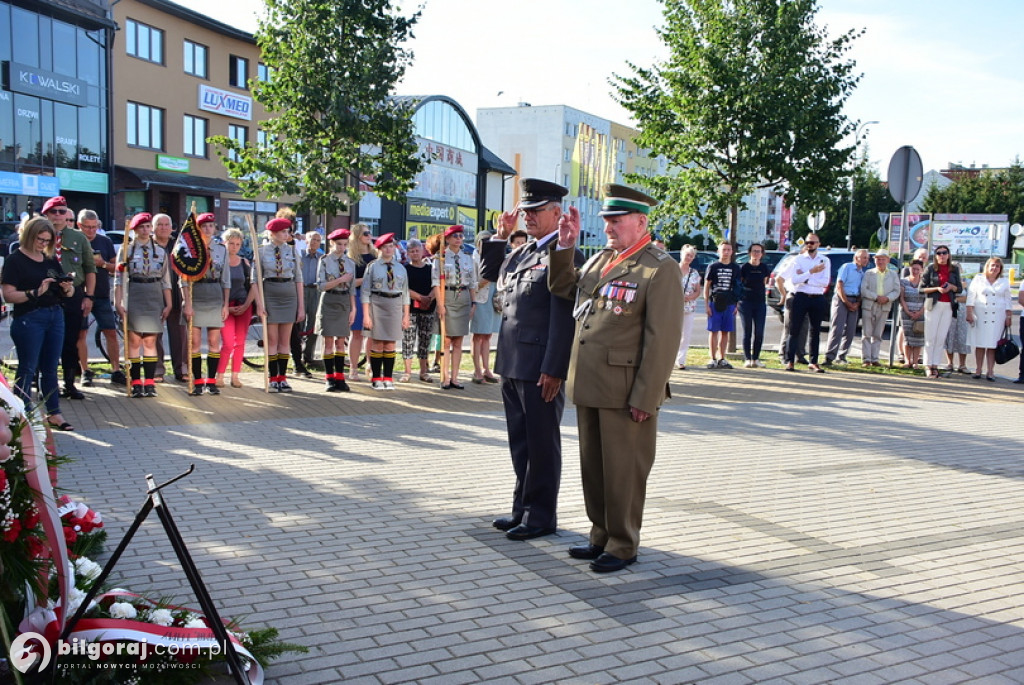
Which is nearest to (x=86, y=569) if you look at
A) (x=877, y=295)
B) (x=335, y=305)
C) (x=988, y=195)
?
(x=335, y=305)

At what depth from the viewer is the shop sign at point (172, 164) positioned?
3884 centimetres

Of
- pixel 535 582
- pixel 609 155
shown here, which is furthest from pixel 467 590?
pixel 609 155

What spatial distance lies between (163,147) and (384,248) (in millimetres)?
31695

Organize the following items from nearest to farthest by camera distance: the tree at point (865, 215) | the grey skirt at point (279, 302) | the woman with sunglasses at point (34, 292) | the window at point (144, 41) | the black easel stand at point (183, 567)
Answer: the black easel stand at point (183, 567), the woman with sunglasses at point (34, 292), the grey skirt at point (279, 302), the window at point (144, 41), the tree at point (865, 215)

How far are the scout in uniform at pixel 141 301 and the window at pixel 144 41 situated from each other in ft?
102

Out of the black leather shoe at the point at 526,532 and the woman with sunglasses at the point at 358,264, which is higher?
the woman with sunglasses at the point at 358,264

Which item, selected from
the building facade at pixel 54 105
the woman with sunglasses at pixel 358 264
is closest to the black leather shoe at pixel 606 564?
the woman with sunglasses at pixel 358 264

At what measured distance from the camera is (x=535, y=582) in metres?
4.98

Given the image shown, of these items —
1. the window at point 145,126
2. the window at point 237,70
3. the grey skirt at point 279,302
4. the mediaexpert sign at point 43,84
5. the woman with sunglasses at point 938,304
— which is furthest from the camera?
the window at point 237,70

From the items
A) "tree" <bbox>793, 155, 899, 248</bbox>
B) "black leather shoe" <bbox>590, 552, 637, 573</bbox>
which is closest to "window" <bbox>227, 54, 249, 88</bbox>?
"tree" <bbox>793, 155, 899, 248</bbox>

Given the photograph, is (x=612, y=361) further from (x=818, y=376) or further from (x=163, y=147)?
(x=163, y=147)

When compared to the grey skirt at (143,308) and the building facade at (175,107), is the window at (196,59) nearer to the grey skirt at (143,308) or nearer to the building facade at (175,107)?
the building facade at (175,107)

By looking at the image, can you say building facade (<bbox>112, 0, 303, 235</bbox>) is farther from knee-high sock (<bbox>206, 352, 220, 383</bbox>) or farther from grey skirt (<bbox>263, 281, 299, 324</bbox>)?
knee-high sock (<bbox>206, 352, 220, 383</bbox>)

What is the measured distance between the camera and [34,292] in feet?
26.4
